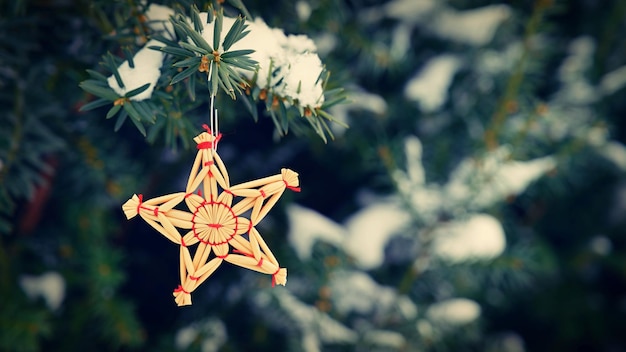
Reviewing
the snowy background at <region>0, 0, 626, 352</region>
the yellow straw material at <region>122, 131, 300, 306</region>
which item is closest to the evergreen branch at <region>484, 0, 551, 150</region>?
the snowy background at <region>0, 0, 626, 352</region>

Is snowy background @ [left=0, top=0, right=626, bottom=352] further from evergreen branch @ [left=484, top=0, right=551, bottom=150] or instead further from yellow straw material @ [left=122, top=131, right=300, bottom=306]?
yellow straw material @ [left=122, top=131, right=300, bottom=306]

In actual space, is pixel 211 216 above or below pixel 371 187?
below

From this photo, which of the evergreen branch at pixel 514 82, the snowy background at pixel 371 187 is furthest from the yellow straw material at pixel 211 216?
the evergreen branch at pixel 514 82

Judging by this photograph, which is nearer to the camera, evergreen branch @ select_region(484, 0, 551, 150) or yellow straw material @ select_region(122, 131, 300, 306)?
yellow straw material @ select_region(122, 131, 300, 306)

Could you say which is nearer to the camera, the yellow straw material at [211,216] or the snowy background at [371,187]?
the yellow straw material at [211,216]

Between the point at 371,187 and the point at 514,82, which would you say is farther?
the point at 371,187

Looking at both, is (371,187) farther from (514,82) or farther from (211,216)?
(211,216)

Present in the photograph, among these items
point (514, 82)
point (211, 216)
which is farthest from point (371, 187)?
point (211, 216)

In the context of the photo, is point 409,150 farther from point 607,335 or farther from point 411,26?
point 607,335

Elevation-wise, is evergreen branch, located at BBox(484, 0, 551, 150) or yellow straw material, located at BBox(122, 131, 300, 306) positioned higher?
evergreen branch, located at BBox(484, 0, 551, 150)

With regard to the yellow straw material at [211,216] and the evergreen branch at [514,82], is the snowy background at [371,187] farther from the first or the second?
the yellow straw material at [211,216]

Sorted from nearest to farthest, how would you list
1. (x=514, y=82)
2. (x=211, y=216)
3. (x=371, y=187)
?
(x=211, y=216), (x=514, y=82), (x=371, y=187)

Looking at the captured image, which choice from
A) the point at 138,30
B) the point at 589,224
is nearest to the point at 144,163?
the point at 138,30

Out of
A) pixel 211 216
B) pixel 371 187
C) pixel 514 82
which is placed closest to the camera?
pixel 211 216
